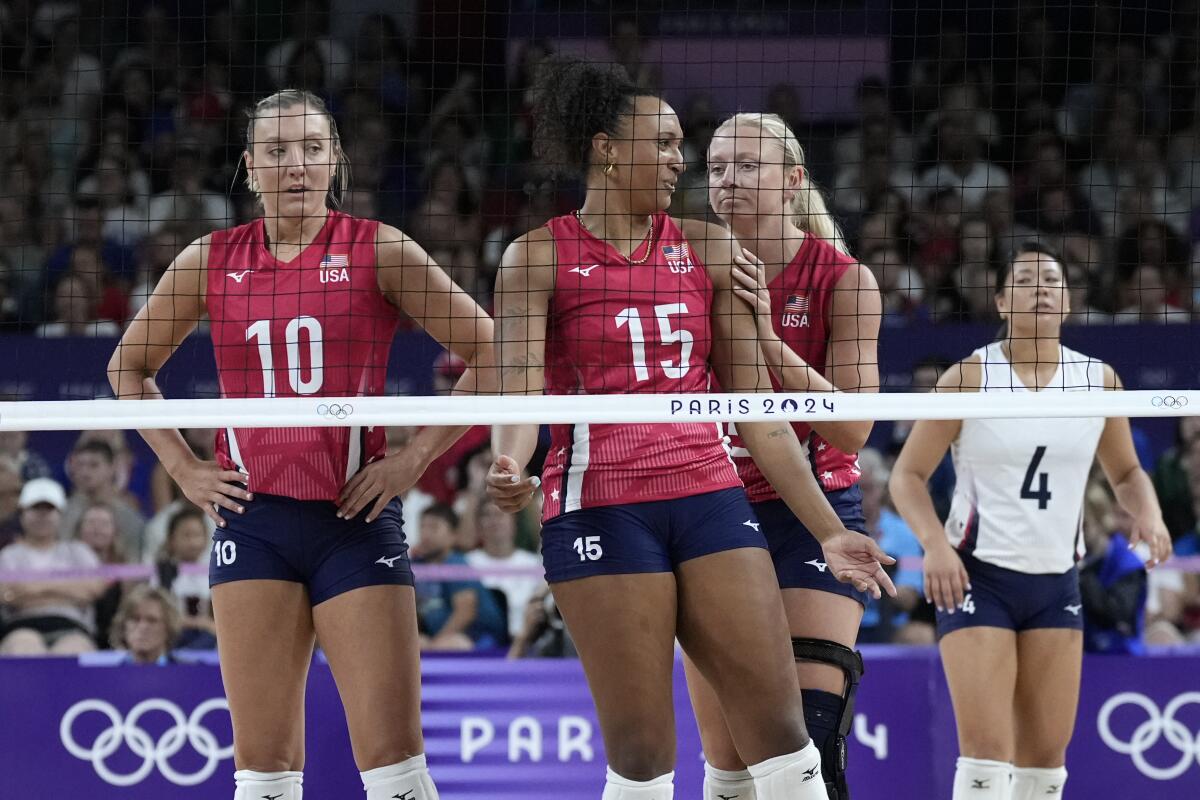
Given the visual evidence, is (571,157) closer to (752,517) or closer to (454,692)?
(752,517)

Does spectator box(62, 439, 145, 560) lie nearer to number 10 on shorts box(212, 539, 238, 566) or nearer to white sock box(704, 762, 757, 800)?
number 10 on shorts box(212, 539, 238, 566)

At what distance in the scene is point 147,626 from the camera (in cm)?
793

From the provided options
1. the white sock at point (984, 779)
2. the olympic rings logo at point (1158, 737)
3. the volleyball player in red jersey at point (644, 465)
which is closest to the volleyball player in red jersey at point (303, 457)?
the volleyball player in red jersey at point (644, 465)

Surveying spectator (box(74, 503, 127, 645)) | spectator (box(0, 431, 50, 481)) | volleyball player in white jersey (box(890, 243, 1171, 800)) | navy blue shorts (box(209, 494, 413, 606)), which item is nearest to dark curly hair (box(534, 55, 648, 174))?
navy blue shorts (box(209, 494, 413, 606))

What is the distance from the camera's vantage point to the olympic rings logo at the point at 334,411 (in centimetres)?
479

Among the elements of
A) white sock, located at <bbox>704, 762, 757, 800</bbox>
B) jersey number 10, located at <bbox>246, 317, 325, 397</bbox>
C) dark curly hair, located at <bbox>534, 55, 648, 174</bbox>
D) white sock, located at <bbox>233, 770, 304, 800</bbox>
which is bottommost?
white sock, located at <bbox>704, 762, 757, 800</bbox>

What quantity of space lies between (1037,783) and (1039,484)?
1.24 m

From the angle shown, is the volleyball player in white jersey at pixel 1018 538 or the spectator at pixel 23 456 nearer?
the volleyball player in white jersey at pixel 1018 538

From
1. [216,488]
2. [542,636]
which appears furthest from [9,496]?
[216,488]

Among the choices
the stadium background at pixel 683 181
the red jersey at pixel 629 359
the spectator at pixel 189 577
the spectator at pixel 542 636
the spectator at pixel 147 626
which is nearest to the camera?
the red jersey at pixel 629 359

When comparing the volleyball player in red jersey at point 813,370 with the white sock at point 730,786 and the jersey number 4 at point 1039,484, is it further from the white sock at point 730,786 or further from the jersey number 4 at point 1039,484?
the jersey number 4 at point 1039,484

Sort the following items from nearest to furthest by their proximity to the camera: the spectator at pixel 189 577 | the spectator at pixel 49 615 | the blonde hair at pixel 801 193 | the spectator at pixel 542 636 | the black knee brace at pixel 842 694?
the black knee brace at pixel 842 694, the blonde hair at pixel 801 193, the spectator at pixel 542 636, the spectator at pixel 189 577, the spectator at pixel 49 615

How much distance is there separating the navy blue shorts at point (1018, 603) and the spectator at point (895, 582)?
5.87 feet

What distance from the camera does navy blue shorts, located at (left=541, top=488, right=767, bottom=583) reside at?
457cm
